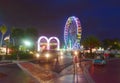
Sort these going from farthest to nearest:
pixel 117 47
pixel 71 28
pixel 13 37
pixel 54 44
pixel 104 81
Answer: pixel 54 44 < pixel 117 47 < pixel 13 37 < pixel 71 28 < pixel 104 81

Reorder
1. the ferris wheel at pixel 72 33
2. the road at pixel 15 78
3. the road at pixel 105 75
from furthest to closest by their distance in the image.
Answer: the ferris wheel at pixel 72 33 < the road at pixel 105 75 < the road at pixel 15 78

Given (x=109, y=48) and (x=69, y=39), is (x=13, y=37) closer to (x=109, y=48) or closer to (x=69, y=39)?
(x=69, y=39)

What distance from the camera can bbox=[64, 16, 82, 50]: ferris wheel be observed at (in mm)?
82750

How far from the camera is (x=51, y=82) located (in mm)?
18781

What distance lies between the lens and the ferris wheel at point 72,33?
82.8m

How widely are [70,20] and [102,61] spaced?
52.3m

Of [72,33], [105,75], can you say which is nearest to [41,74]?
[105,75]

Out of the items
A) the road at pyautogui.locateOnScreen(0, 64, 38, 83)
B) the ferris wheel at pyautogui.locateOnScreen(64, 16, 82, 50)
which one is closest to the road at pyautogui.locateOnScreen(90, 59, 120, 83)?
the road at pyautogui.locateOnScreen(0, 64, 38, 83)

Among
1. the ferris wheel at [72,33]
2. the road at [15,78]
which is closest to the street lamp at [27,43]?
the ferris wheel at [72,33]

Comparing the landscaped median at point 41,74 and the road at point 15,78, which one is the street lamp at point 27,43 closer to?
the landscaped median at point 41,74

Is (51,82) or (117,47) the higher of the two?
(117,47)

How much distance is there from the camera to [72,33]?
298ft

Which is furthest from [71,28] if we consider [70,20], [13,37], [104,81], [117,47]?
[104,81]

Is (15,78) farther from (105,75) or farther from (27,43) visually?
(27,43)
